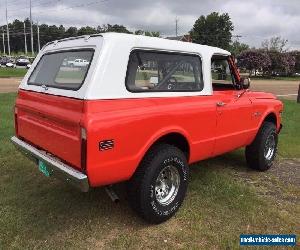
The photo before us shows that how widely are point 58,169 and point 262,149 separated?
3547 millimetres

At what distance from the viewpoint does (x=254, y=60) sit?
150 feet

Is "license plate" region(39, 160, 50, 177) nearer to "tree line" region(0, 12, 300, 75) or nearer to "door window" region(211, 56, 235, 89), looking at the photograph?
"door window" region(211, 56, 235, 89)

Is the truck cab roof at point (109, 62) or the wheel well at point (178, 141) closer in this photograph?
the truck cab roof at point (109, 62)

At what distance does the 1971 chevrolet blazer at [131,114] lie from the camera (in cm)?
356

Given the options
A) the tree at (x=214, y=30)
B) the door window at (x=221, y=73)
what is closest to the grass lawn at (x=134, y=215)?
the door window at (x=221, y=73)

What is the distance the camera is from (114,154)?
11.8 ft

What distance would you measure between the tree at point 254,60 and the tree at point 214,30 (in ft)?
161

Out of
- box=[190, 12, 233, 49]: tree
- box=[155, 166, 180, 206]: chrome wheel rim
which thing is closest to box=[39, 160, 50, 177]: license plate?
box=[155, 166, 180, 206]: chrome wheel rim

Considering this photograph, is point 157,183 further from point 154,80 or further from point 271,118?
point 271,118

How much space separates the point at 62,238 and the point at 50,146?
37.6 inches

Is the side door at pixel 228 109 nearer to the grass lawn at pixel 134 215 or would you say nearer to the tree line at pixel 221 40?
the grass lawn at pixel 134 215

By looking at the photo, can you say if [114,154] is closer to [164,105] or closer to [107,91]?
[107,91]

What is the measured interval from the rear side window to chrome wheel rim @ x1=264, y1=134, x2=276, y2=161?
2.08m

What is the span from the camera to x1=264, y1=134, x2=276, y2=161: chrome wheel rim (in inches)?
245
